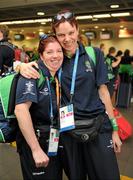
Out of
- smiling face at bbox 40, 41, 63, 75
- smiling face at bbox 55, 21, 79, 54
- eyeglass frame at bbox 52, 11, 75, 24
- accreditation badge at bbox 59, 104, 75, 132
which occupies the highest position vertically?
eyeglass frame at bbox 52, 11, 75, 24

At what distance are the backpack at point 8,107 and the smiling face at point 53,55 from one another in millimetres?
93

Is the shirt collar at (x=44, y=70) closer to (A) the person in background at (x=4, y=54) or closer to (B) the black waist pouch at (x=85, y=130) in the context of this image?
(B) the black waist pouch at (x=85, y=130)

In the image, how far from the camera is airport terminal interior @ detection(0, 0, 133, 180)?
12.6ft

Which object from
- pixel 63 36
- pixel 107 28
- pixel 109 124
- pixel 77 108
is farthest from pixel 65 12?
pixel 107 28

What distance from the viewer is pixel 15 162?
12.8 ft

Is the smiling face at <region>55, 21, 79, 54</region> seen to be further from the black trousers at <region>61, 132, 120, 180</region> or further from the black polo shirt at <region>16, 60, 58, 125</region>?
the black trousers at <region>61, 132, 120, 180</region>

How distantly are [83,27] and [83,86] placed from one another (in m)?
16.7

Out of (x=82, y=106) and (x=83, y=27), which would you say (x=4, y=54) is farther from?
(x=83, y=27)

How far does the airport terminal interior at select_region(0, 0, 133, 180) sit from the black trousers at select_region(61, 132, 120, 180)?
1329 millimetres

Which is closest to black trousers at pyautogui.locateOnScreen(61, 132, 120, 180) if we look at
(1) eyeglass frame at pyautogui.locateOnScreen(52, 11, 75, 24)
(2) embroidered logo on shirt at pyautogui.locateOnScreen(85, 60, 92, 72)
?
(2) embroidered logo on shirt at pyautogui.locateOnScreen(85, 60, 92, 72)

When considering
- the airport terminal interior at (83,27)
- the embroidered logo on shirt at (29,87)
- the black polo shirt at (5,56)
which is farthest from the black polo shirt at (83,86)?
the black polo shirt at (5,56)

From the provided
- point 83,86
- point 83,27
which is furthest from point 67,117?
point 83,27

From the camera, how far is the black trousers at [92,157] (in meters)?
2.00

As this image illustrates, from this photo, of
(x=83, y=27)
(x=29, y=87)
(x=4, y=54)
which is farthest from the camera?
A: (x=83, y=27)
